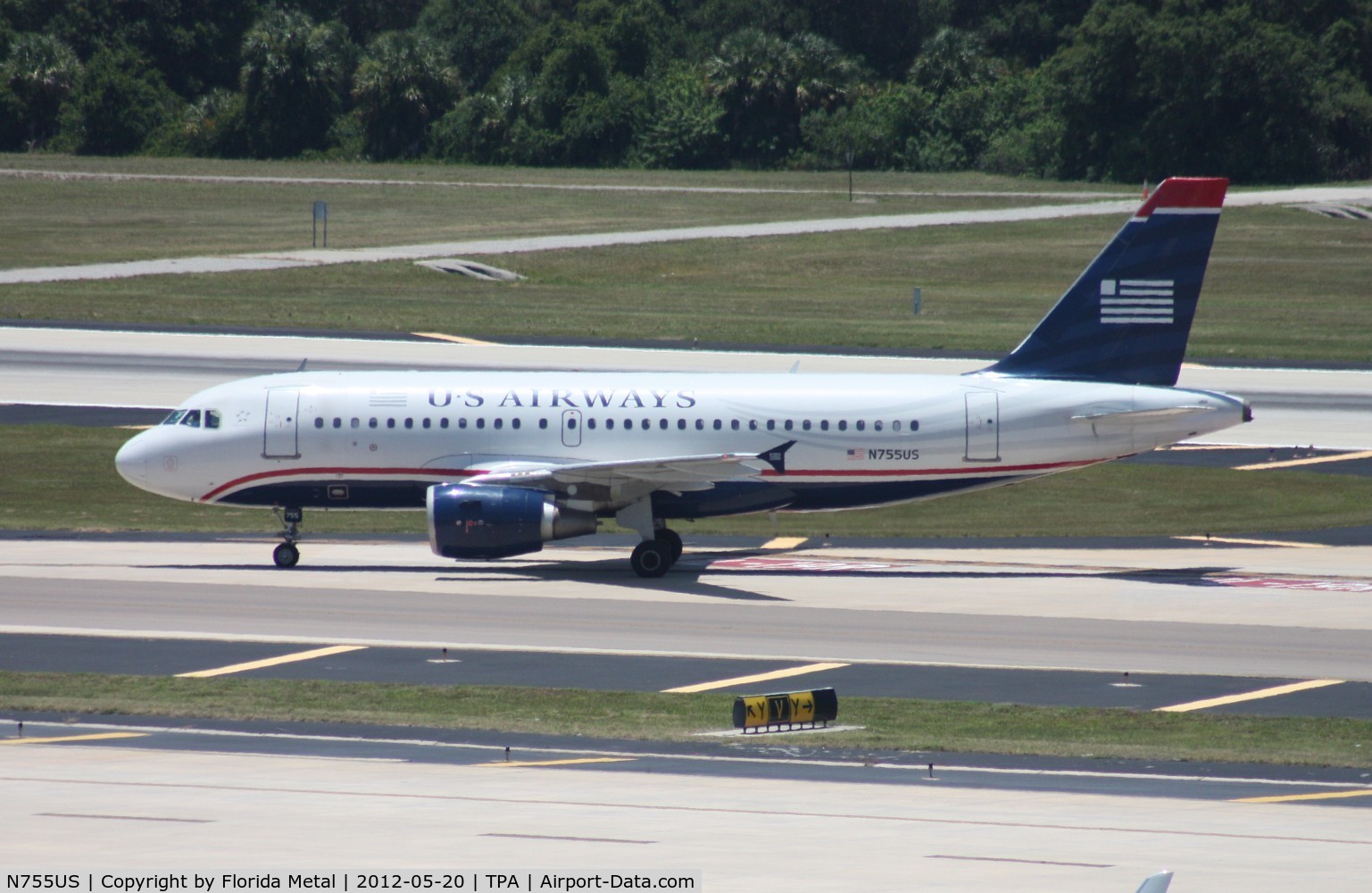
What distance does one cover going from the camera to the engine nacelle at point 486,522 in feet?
118

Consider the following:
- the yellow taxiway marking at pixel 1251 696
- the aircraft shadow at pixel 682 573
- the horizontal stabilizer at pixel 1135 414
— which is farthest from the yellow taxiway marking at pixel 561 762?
the horizontal stabilizer at pixel 1135 414

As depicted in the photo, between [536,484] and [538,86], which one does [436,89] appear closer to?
[538,86]

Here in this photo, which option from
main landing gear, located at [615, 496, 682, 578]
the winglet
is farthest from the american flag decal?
the winglet

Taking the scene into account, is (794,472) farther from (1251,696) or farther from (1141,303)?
(1251,696)

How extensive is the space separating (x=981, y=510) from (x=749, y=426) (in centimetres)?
1058

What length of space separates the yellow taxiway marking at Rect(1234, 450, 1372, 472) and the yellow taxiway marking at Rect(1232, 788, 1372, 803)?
95.8ft

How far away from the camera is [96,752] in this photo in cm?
2275

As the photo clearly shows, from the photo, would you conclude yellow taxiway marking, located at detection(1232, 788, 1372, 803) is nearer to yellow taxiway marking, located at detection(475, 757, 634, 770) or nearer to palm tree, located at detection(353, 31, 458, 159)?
yellow taxiway marking, located at detection(475, 757, 634, 770)

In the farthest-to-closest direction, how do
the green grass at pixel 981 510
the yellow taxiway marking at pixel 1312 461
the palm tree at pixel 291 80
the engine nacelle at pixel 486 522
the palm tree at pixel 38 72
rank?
the palm tree at pixel 38 72 < the palm tree at pixel 291 80 < the yellow taxiway marking at pixel 1312 461 < the green grass at pixel 981 510 < the engine nacelle at pixel 486 522

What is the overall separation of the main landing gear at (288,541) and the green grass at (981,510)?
4.38 metres

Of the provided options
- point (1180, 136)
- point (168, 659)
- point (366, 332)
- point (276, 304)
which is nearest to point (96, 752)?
point (168, 659)

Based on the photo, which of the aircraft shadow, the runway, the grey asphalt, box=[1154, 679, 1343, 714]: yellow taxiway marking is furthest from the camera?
the runway

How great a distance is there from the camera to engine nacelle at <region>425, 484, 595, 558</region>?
35.9 m

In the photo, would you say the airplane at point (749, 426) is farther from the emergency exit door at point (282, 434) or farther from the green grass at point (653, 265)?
the green grass at point (653, 265)
